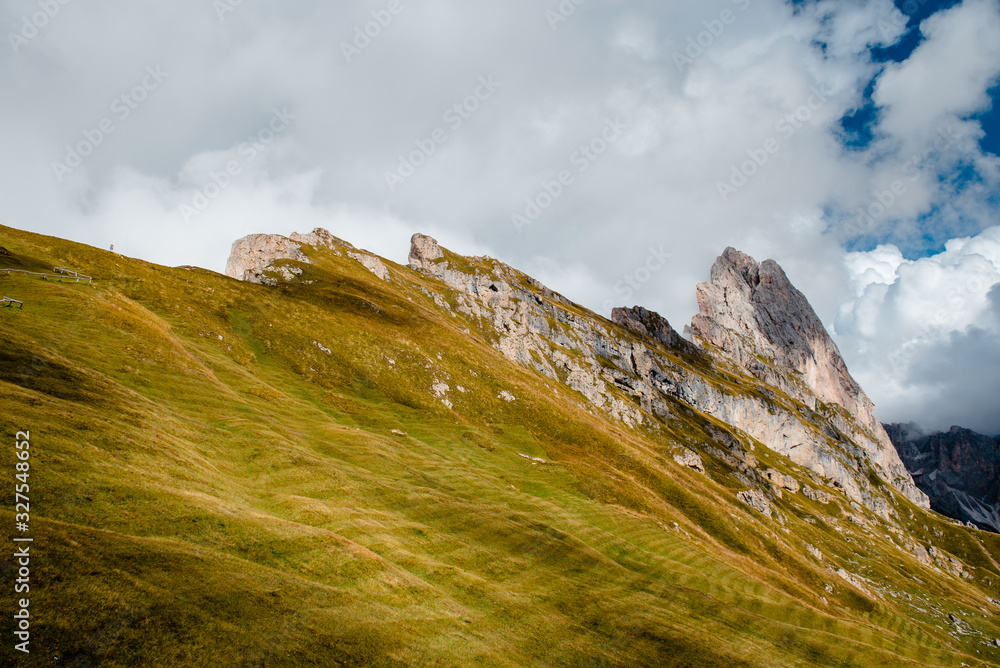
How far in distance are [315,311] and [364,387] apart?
2799cm

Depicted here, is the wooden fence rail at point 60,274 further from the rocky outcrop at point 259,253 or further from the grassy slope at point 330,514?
the rocky outcrop at point 259,253

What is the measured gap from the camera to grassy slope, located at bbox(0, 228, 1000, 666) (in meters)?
22.4

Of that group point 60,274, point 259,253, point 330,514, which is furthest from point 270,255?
point 330,514

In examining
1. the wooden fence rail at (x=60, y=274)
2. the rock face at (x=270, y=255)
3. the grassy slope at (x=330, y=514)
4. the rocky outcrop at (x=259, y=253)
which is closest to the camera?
the grassy slope at (x=330, y=514)

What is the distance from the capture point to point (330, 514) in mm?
40250

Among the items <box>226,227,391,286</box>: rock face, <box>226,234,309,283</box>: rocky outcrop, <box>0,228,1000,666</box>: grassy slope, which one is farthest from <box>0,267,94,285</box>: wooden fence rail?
<box>226,234,309,283</box>: rocky outcrop

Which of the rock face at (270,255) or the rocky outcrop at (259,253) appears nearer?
the rock face at (270,255)

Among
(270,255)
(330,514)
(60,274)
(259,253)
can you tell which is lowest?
(330,514)

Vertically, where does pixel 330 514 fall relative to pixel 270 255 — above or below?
below

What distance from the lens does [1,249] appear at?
232 ft

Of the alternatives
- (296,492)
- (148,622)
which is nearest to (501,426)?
(296,492)

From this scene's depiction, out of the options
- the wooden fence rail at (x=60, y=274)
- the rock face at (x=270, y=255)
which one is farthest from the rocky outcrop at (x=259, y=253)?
the wooden fence rail at (x=60, y=274)

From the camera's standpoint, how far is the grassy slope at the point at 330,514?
22.4 m

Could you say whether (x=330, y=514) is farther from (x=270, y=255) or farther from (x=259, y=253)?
(x=259, y=253)
